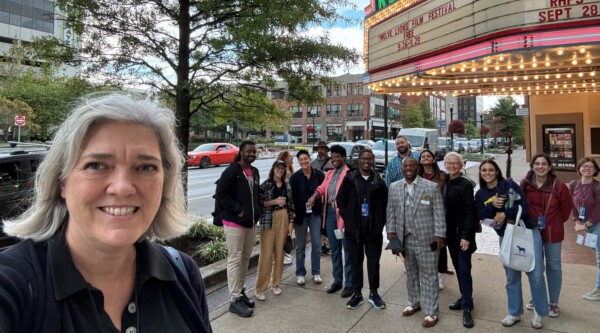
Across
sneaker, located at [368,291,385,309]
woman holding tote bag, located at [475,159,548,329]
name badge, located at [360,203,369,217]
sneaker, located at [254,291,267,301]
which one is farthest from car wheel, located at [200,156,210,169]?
woman holding tote bag, located at [475,159,548,329]

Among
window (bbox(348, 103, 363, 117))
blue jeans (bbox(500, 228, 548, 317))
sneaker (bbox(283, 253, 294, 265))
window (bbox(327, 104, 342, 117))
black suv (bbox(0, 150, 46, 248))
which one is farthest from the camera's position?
window (bbox(327, 104, 342, 117))

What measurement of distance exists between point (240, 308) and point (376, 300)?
1624 mm

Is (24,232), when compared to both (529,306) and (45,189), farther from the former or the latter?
(529,306)

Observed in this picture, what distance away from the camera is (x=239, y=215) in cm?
448

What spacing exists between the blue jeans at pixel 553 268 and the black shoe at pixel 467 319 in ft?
3.30

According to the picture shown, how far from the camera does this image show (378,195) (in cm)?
474

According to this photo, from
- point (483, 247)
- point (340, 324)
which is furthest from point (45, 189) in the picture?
point (483, 247)

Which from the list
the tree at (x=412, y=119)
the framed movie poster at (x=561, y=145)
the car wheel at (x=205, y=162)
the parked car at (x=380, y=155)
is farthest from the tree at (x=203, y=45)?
the tree at (x=412, y=119)

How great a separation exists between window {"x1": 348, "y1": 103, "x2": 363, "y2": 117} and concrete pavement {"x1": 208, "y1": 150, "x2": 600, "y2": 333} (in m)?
61.5

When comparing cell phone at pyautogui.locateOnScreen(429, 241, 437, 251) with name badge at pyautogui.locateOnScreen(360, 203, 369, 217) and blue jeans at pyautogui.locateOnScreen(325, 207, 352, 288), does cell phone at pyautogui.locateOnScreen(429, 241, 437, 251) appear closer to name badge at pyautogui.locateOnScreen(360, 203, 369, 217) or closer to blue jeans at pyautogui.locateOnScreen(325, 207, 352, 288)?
name badge at pyautogui.locateOnScreen(360, 203, 369, 217)

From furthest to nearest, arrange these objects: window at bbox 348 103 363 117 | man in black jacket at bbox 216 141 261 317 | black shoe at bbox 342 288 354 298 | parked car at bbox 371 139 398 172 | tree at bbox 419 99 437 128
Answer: window at bbox 348 103 363 117
tree at bbox 419 99 437 128
parked car at bbox 371 139 398 172
black shoe at bbox 342 288 354 298
man in black jacket at bbox 216 141 261 317

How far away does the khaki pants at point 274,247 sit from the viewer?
4.91 meters

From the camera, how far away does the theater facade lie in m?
4.88

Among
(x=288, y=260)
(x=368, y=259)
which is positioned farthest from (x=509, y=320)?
(x=288, y=260)
